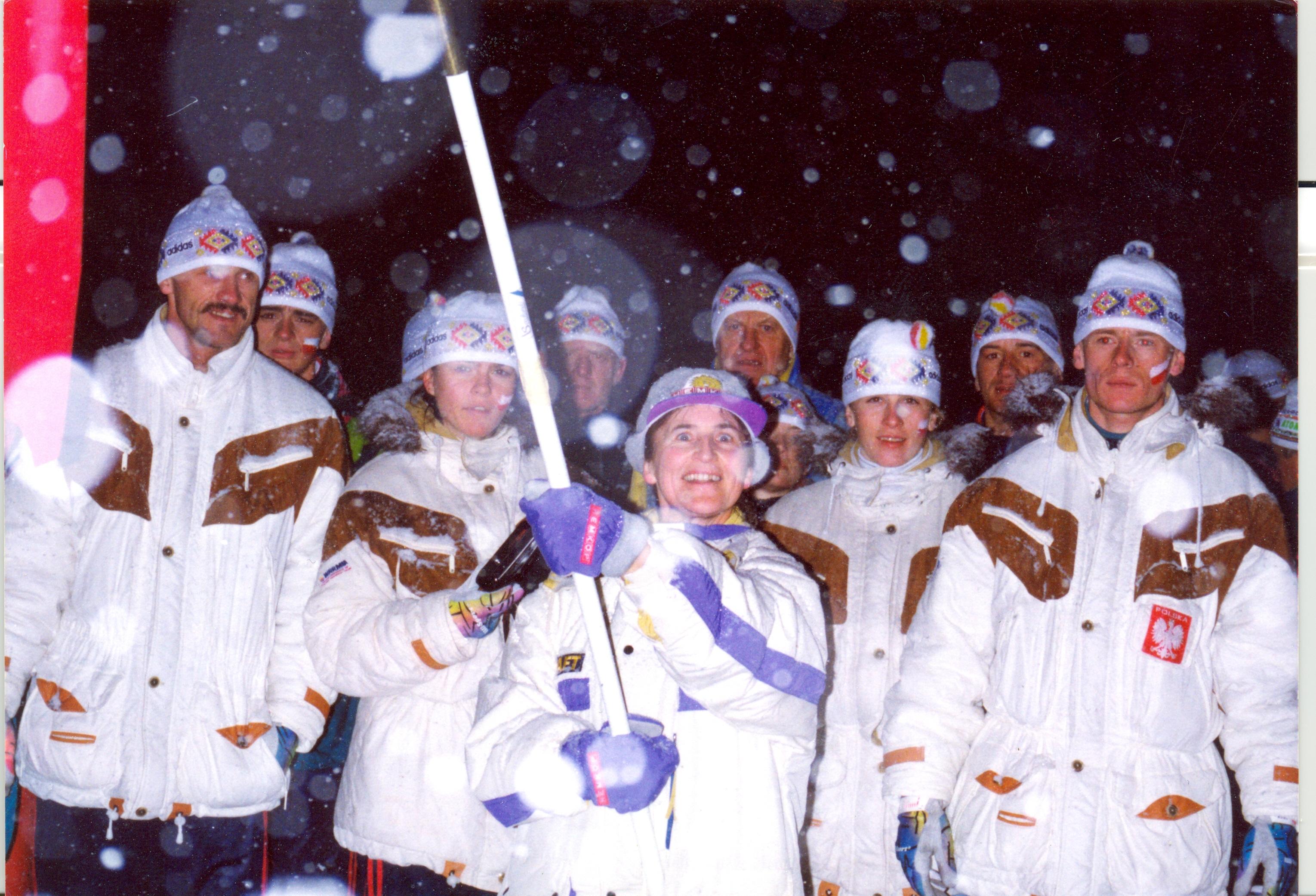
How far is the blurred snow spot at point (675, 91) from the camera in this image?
3361 mm

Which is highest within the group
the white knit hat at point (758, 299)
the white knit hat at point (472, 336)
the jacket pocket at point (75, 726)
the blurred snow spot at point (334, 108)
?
the blurred snow spot at point (334, 108)

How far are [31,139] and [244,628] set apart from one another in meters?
1.37

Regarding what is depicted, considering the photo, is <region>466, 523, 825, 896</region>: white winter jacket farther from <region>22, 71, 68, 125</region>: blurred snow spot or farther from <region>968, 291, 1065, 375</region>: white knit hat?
<region>22, 71, 68, 125</region>: blurred snow spot

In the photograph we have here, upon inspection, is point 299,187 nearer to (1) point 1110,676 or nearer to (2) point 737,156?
(2) point 737,156

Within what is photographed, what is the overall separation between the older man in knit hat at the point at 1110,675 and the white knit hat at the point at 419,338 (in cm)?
136

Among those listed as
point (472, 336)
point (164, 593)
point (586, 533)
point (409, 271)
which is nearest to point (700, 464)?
point (586, 533)

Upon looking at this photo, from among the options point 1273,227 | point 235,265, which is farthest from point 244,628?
point 1273,227

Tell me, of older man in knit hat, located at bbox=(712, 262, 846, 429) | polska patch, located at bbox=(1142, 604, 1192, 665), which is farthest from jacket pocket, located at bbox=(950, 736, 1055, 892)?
older man in knit hat, located at bbox=(712, 262, 846, 429)

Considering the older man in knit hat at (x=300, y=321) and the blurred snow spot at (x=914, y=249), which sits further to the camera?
the blurred snow spot at (x=914, y=249)

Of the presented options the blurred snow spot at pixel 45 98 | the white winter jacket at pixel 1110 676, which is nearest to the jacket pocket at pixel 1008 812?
the white winter jacket at pixel 1110 676

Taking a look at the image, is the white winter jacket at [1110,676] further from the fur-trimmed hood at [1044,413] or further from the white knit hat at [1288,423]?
the white knit hat at [1288,423]

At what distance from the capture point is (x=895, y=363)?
9.22ft

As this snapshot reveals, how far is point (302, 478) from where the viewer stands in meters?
2.70

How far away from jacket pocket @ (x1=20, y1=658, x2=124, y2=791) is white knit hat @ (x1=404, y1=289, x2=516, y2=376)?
3.44 feet
